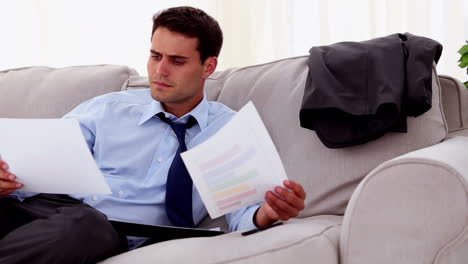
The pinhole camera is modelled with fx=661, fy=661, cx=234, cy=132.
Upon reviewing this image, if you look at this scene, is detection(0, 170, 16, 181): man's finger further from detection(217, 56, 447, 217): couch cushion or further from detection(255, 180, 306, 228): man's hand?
detection(217, 56, 447, 217): couch cushion

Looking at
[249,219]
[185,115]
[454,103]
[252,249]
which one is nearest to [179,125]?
[185,115]

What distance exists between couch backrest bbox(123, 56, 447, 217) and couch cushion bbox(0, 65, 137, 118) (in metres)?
0.49

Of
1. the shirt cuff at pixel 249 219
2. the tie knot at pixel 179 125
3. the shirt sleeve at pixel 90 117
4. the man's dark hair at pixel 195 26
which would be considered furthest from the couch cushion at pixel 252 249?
the man's dark hair at pixel 195 26

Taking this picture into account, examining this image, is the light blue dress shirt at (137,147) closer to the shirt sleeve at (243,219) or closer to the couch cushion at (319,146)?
the shirt sleeve at (243,219)

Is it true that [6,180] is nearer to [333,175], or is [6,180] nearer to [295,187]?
[295,187]

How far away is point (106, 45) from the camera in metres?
3.30

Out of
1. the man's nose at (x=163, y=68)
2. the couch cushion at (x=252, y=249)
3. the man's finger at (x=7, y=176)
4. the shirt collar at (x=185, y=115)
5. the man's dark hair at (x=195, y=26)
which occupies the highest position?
the man's dark hair at (x=195, y=26)

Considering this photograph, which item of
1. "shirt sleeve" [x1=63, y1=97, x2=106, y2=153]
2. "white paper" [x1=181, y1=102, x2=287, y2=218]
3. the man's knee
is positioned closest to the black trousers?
the man's knee

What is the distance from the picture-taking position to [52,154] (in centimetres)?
134

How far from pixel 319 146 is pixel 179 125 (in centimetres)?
38

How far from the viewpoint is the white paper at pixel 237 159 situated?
126cm

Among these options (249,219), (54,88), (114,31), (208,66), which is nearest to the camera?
(249,219)

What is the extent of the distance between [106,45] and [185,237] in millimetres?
2035

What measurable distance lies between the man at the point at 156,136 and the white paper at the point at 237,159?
134 mm
